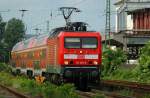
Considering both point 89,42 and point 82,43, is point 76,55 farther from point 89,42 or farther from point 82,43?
point 89,42

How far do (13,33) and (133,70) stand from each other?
7621cm

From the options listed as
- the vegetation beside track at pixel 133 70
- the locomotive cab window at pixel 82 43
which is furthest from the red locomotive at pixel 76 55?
the vegetation beside track at pixel 133 70

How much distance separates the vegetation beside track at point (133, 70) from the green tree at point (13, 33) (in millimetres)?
60451

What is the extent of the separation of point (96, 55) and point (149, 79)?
962 cm

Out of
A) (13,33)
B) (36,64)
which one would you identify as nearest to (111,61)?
(36,64)

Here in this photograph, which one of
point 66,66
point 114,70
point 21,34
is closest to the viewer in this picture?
point 66,66

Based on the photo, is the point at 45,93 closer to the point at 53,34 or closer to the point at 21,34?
the point at 53,34

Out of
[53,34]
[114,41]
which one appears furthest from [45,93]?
[114,41]

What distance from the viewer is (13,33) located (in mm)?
114812

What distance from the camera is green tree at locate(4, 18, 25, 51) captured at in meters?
109

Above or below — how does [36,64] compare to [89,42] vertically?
below

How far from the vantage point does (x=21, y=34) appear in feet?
381

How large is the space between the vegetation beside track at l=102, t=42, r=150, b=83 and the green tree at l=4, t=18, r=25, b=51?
198ft

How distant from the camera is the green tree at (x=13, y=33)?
10869cm
